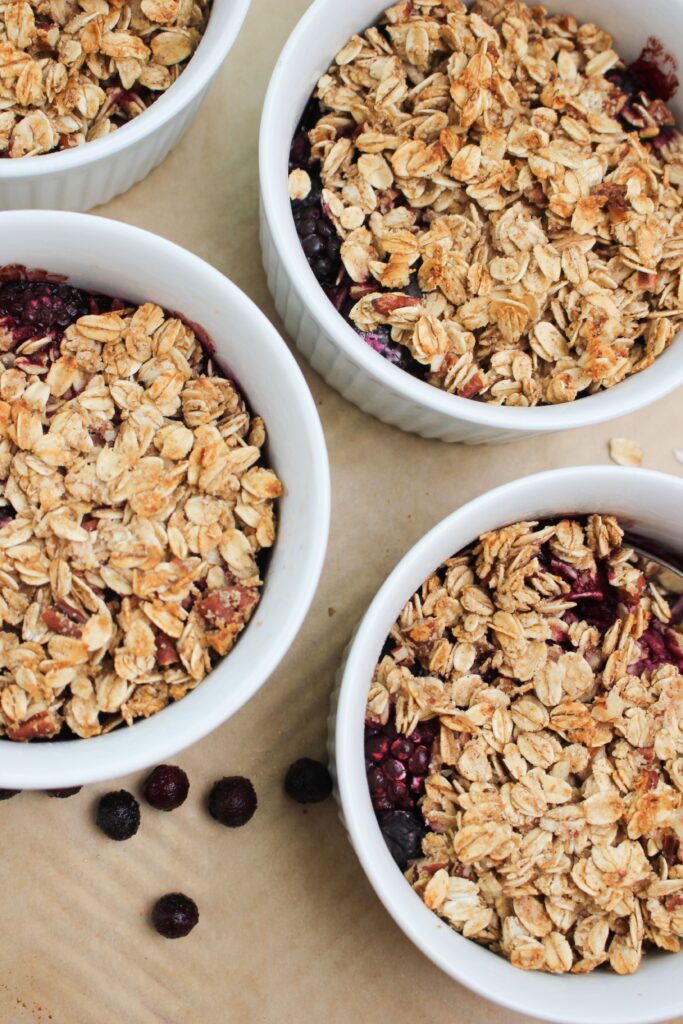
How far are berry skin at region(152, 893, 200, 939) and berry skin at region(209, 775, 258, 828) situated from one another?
0.11 meters

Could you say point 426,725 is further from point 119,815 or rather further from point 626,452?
point 626,452

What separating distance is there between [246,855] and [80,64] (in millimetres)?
980

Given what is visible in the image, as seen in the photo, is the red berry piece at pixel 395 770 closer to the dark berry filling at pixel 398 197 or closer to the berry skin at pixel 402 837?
the berry skin at pixel 402 837

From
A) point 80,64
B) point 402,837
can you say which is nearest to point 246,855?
point 402,837

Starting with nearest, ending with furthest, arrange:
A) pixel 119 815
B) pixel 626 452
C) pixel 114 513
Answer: pixel 114 513, pixel 119 815, pixel 626 452

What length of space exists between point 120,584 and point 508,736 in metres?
0.47

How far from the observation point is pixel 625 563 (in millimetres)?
1308

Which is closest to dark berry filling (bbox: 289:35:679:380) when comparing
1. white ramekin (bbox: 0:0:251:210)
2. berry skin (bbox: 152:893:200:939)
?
white ramekin (bbox: 0:0:251:210)

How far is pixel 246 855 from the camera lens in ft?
4.56

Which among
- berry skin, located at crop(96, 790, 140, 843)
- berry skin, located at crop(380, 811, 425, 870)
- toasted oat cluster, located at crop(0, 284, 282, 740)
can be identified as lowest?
berry skin, located at crop(96, 790, 140, 843)

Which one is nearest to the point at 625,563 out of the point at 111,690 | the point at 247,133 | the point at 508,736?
the point at 508,736

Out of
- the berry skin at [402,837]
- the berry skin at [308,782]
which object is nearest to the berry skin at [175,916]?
the berry skin at [308,782]

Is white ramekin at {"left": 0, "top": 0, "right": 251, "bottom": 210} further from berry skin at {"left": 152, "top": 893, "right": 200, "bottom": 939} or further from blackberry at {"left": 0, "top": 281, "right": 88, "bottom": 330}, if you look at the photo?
berry skin at {"left": 152, "top": 893, "right": 200, "bottom": 939}

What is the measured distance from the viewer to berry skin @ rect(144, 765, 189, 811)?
1336 mm
